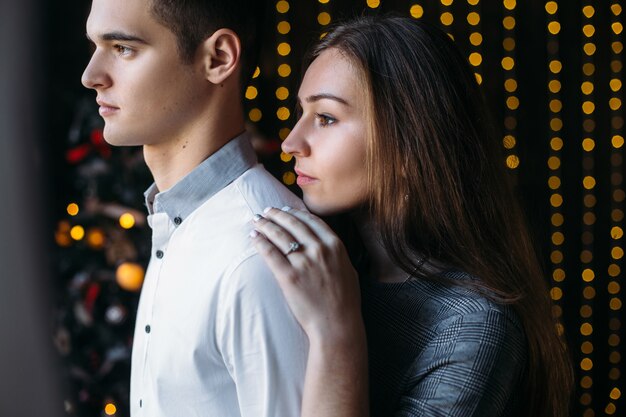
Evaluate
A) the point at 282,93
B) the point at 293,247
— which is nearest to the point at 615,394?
the point at 282,93

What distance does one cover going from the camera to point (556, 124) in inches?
106

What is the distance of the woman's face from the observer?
1287 millimetres

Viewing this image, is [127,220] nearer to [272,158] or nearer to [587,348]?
[272,158]

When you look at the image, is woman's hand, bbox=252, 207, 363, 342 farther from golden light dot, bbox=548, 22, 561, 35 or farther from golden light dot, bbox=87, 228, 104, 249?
golden light dot, bbox=548, 22, 561, 35

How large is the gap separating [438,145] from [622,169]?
1.70 metres

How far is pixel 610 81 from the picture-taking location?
9.01 feet

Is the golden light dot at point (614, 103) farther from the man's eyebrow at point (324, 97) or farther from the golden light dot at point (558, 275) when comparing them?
the man's eyebrow at point (324, 97)

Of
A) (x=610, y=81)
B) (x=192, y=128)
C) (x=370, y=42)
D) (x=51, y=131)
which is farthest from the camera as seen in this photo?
(x=610, y=81)

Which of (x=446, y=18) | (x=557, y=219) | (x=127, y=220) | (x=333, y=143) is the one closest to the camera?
(x=333, y=143)

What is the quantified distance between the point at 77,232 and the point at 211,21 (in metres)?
1.49

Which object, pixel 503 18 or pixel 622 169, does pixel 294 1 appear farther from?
pixel 622 169

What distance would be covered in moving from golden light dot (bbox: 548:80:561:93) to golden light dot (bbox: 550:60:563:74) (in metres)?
0.03

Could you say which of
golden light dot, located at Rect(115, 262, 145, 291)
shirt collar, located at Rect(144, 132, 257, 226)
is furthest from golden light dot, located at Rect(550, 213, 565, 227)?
shirt collar, located at Rect(144, 132, 257, 226)

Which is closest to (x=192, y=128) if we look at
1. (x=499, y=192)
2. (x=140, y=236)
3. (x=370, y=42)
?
(x=370, y=42)
